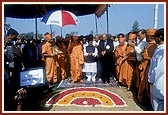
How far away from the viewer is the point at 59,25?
372 centimetres

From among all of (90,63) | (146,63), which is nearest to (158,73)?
(146,63)

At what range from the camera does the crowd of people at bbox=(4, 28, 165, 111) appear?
3.52 meters

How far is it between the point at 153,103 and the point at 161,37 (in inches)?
25.2

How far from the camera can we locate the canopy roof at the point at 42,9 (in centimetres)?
333

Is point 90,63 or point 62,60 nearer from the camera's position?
point 90,63

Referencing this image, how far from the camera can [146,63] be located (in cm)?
376

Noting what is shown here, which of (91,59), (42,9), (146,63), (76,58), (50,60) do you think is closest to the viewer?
(42,9)

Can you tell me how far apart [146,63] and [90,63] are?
68 centimetres

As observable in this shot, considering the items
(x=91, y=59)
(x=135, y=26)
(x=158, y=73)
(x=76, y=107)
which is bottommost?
(x=76, y=107)

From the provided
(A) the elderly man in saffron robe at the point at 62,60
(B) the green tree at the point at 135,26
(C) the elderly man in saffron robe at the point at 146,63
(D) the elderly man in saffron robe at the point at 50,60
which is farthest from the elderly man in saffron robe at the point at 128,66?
(D) the elderly man in saffron robe at the point at 50,60

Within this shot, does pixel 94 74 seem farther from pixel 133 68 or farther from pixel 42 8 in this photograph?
pixel 42 8

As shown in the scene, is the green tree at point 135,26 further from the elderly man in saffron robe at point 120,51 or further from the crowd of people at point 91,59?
the elderly man in saffron robe at point 120,51

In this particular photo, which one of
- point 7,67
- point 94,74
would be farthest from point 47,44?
point 7,67

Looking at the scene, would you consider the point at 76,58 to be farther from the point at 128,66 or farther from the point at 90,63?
the point at 128,66
